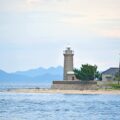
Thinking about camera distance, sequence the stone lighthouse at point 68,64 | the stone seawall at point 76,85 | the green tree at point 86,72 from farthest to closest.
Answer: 1. the stone lighthouse at point 68,64
2. the green tree at point 86,72
3. the stone seawall at point 76,85

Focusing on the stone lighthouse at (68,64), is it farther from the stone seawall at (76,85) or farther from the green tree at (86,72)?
the stone seawall at (76,85)

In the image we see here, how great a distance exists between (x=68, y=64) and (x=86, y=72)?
18.9 feet

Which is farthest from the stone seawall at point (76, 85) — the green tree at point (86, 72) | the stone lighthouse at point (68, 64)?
the stone lighthouse at point (68, 64)

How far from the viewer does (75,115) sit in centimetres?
6444

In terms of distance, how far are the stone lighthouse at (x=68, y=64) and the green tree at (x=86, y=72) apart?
2809mm

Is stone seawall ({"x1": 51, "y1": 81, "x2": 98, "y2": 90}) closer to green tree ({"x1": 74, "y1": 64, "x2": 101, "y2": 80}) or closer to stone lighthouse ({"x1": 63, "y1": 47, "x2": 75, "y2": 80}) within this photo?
green tree ({"x1": 74, "y1": 64, "x2": 101, "y2": 80})

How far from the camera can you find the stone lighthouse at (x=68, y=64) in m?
136

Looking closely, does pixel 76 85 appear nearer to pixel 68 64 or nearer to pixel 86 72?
pixel 86 72

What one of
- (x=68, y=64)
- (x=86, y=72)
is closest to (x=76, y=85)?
(x=86, y=72)

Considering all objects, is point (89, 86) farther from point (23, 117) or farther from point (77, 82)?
point (23, 117)

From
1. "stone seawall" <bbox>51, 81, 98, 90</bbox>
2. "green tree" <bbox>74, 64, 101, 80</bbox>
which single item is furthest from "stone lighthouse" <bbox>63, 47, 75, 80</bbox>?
"stone seawall" <bbox>51, 81, 98, 90</bbox>

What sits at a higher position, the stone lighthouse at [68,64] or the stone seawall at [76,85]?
the stone lighthouse at [68,64]

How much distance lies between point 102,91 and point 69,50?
17.3 meters

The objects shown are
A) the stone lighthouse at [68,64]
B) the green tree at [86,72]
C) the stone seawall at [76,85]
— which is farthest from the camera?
the stone lighthouse at [68,64]
